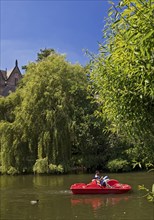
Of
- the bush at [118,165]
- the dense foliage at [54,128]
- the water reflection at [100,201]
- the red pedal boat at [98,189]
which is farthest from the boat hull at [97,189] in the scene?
the bush at [118,165]

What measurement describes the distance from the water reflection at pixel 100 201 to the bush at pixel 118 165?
9.91m

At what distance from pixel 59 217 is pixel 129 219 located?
2.56 m

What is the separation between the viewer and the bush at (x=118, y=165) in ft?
86.2

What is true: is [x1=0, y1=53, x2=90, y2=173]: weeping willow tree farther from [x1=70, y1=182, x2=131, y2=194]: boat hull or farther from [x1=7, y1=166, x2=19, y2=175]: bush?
[x1=70, y1=182, x2=131, y2=194]: boat hull

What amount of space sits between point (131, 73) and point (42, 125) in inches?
912

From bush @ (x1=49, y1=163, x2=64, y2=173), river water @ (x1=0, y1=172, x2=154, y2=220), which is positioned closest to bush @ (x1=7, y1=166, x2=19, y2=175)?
bush @ (x1=49, y1=163, x2=64, y2=173)

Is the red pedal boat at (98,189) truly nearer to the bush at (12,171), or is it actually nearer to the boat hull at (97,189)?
the boat hull at (97,189)

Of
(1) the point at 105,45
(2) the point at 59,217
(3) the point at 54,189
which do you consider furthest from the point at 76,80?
(1) the point at 105,45

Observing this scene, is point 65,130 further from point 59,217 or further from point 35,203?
point 59,217

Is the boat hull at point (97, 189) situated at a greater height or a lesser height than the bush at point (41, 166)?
lesser

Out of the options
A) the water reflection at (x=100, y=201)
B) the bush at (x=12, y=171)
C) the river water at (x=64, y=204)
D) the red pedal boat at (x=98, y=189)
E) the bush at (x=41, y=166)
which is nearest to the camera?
the river water at (x=64, y=204)

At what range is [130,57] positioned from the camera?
246cm

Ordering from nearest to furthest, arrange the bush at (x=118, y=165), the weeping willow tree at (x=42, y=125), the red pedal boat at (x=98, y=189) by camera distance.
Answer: the red pedal boat at (x=98, y=189) → the weeping willow tree at (x=42, y=125) → the bush at (x=118, y=165)

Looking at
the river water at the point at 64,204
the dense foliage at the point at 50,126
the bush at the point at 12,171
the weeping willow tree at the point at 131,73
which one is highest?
the dense foliage at the point at 50,126
